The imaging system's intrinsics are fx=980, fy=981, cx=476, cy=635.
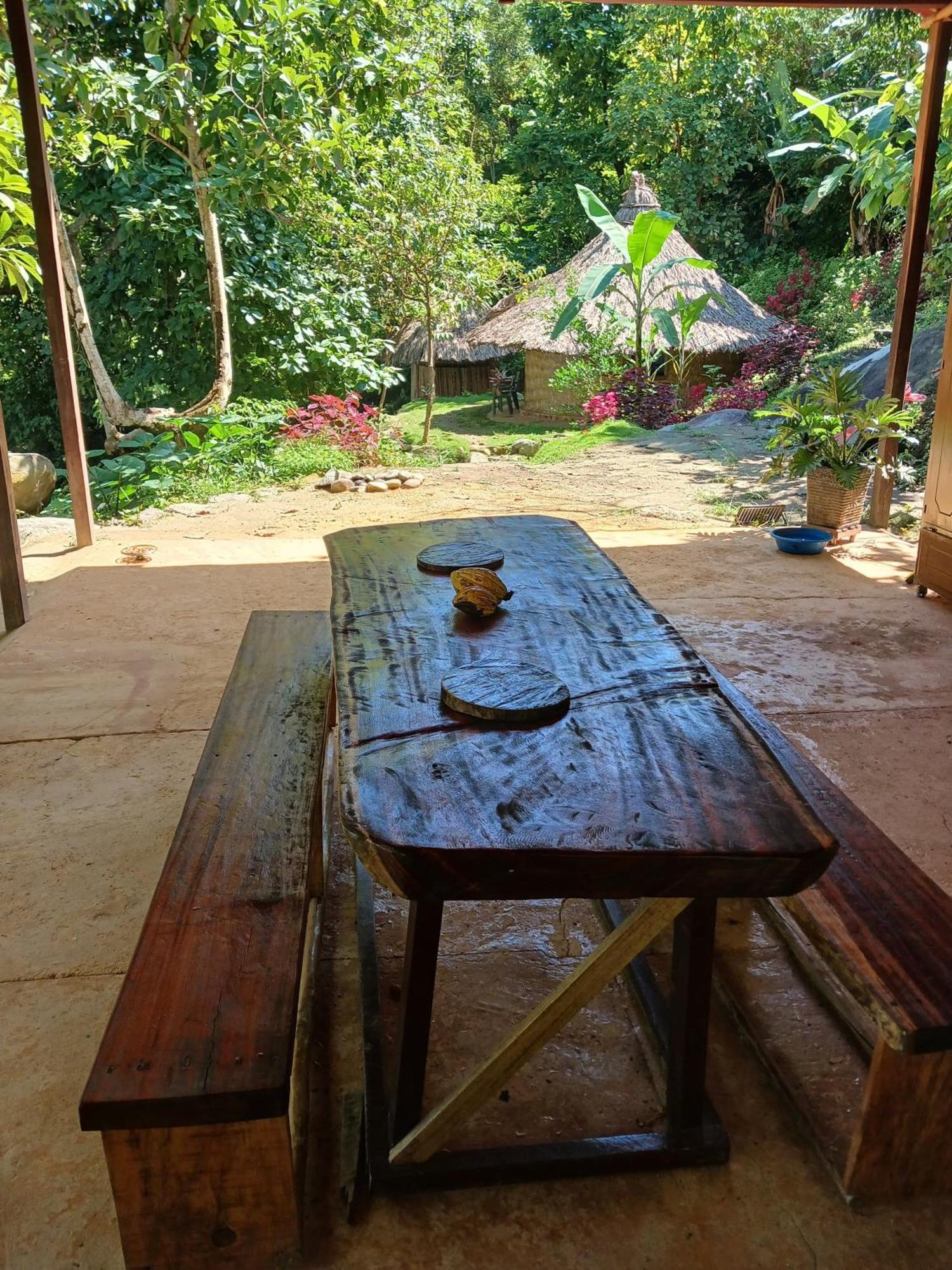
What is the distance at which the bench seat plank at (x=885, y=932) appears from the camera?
1.45m

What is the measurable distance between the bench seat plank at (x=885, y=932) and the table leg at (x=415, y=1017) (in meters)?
0.63

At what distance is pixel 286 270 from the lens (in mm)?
11227

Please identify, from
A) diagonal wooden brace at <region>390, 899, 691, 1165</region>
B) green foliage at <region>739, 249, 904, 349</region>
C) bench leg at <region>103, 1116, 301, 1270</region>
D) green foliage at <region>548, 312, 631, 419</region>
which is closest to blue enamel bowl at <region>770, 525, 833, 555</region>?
diagonal wooden brace at <region>390, 899, 691, 1165</region>

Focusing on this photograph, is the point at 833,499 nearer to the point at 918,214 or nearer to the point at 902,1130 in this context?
the point at 918,214

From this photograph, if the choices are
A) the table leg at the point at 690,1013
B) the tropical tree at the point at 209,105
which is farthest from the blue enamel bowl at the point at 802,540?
the tropical tree at the point at 209,105

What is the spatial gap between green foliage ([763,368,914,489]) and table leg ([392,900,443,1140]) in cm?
536

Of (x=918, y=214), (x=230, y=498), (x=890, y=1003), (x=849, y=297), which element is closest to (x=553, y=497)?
(x=230, y=498)

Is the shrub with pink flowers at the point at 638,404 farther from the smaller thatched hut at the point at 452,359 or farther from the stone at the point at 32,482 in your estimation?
the stone at the point at 32,482

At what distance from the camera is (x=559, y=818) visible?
1.39 metres

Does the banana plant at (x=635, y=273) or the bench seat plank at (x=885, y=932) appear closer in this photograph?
the bench seat plank at (x=885, y=932)

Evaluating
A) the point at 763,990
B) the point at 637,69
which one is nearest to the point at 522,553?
the point at 763,990

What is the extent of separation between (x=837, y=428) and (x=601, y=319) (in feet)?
29.1

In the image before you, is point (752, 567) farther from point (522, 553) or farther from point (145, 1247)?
point (145, 1247)

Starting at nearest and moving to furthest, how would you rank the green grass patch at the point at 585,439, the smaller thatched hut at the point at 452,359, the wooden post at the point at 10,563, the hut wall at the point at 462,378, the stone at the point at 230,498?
the wooden post at the point at 10,563 → the stone at the point at 230,498 → the green grass patch at the point at 585,439 → the smaller thatched hut at the point at 452,359 → the hut wall at the point at 462,378
